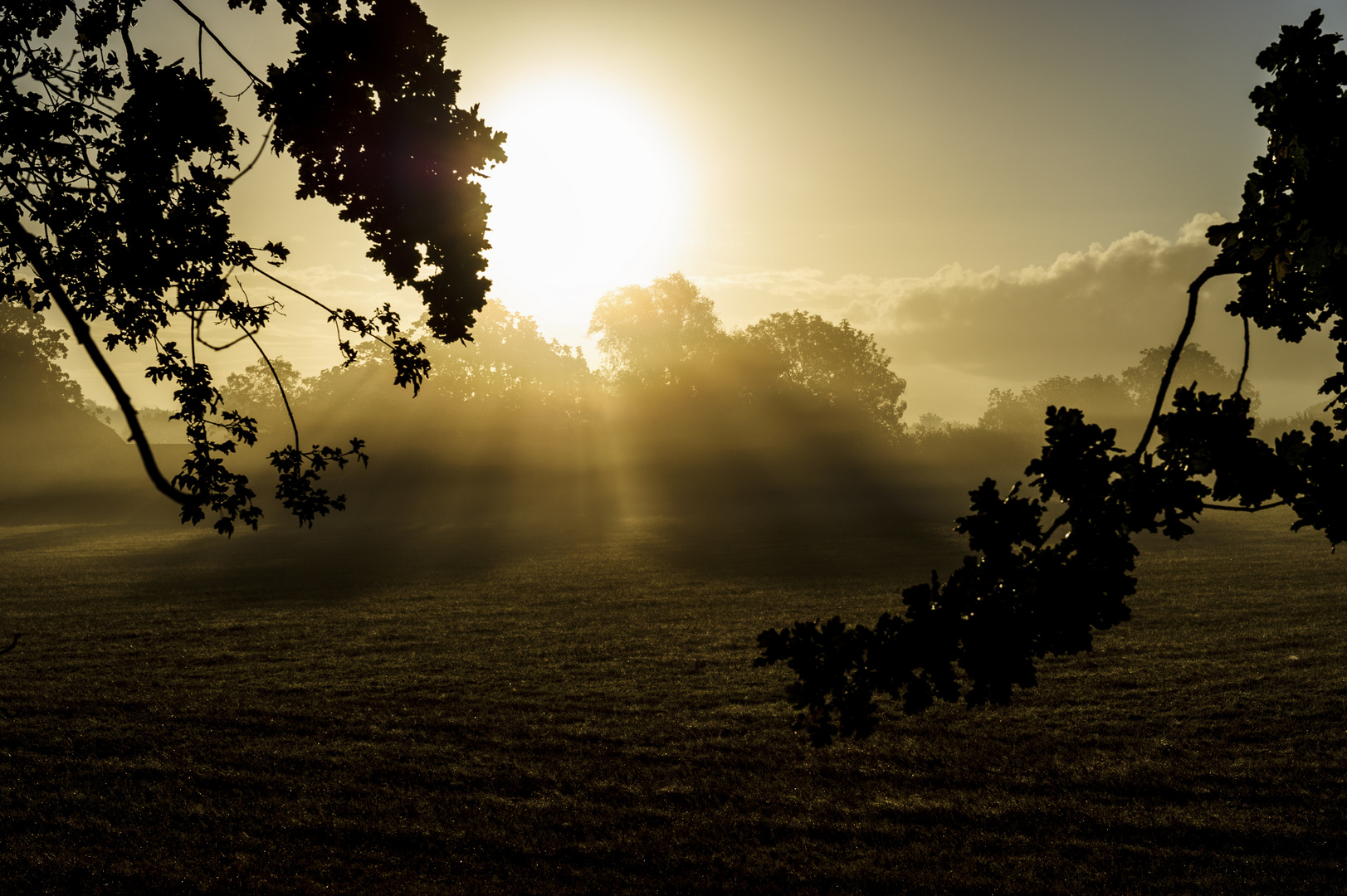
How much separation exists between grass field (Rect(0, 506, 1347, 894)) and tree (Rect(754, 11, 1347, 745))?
3764 mm

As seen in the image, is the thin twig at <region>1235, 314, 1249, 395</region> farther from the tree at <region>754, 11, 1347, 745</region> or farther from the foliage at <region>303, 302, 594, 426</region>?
the foliage at <region>303, 302, 594, 426</region>

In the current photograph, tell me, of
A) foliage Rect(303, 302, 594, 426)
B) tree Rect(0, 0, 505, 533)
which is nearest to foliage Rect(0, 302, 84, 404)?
foliage Rect(303, 302, 594, 426)

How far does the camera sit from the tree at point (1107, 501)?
3104 mm

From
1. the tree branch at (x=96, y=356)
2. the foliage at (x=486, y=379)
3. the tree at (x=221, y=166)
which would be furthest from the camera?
the foliage at (x=486, y=379)

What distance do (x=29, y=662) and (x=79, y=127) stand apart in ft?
34.1

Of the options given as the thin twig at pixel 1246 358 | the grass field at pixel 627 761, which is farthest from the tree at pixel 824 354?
the thin twig at pixel 1246 358

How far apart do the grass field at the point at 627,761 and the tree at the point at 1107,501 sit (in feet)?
12.3

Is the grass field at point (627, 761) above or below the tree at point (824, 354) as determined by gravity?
below

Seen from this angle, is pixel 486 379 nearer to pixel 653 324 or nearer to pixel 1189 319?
pixel 653 324

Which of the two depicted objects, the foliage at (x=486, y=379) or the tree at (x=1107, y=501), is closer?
the tree at (x=1107, y=501)

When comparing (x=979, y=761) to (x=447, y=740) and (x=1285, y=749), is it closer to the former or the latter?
(x=1285, y=749)

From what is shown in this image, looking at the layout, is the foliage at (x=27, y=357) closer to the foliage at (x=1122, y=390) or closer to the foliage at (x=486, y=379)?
the foliage at (x=486, y=379)

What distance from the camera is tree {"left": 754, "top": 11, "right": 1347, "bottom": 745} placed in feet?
10.2

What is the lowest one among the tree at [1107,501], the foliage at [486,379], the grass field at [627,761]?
the grass field at [627,761]
